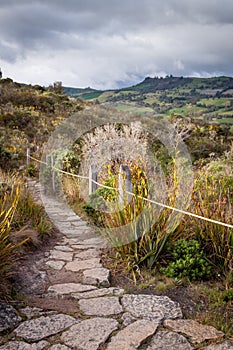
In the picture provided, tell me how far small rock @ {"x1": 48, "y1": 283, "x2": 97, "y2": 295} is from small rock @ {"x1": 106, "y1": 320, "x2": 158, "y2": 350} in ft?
2.72

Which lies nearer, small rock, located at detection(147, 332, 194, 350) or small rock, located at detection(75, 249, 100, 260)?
small rock, located at detection(147, 332, 194, 350)

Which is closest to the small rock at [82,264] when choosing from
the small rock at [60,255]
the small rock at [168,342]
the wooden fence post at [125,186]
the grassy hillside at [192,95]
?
the small rock at [60,255]

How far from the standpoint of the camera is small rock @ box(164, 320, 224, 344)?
2.36 m

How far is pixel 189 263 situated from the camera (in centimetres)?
330

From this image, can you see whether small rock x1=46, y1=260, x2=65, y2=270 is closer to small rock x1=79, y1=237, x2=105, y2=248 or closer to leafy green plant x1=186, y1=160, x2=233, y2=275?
small rock x1=79, y1=237, x2=105, y2=248

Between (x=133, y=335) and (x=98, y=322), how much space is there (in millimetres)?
328

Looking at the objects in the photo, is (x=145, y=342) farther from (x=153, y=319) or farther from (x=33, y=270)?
(x=33, y=270)

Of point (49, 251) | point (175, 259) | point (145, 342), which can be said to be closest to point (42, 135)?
point (49, 251)

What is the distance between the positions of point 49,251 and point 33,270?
786 mm

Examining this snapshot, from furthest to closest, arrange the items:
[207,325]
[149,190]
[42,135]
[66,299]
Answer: [42,135] → [149,190] → [66,299] → [207,325]

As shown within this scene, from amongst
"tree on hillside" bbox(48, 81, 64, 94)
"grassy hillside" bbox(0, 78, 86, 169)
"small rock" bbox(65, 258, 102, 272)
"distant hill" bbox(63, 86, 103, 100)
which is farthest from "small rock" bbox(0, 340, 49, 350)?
"distant hill" bbox(63, 86, 103, 100)

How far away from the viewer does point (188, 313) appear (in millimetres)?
2752

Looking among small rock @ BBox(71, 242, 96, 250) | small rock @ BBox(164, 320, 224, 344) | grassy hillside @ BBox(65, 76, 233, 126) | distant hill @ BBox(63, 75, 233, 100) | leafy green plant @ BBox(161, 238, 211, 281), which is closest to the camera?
small rock @ BBox(164, 320, 224, 344)

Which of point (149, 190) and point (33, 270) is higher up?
point (149, 190)
